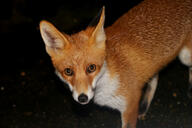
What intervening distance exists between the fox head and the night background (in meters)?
1.33

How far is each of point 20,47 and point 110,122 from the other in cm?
265

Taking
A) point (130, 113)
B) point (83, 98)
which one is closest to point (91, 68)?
point (83, 98)

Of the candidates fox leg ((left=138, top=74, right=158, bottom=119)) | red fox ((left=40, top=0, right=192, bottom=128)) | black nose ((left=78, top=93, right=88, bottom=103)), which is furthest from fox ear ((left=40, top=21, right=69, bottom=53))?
fox leg ((left=138, top=74, right=158, bottom=119))

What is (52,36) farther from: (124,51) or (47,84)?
(47,84)

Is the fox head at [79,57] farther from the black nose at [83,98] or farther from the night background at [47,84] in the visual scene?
the night background at [47,84]

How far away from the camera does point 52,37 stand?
7.48 feet

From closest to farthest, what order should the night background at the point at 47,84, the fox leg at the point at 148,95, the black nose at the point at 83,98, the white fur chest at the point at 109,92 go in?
1. the black nose at the point at 83,98
2. the white fur chest at the point at 109,92
3. the night background at the point at 47,84
4. the fox leg at the point at 148,95

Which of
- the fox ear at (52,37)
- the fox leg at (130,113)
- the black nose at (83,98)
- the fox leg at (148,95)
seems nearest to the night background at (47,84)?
the fox leg at (148,95)

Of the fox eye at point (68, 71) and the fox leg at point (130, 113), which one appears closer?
the fox eye at point (68, 71)

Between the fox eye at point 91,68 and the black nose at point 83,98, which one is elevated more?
the fox eye at point 91,68

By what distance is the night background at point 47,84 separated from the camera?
11.0ft

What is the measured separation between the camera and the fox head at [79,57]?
2107 mm

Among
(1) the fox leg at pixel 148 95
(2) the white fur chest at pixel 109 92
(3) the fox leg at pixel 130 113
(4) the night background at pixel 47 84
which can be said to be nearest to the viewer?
(2) the white fur chest at pixel 109 92

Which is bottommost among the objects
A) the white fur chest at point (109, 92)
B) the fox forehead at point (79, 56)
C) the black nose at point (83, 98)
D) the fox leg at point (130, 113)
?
the fox leg at point (130, 113)
